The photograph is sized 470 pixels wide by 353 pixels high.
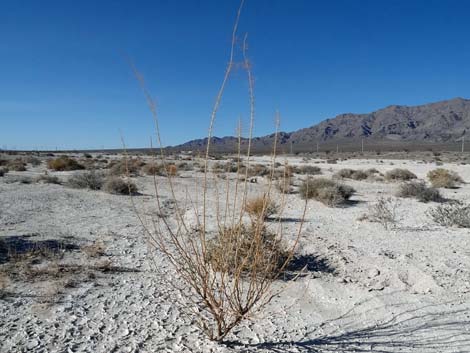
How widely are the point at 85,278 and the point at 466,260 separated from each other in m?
5.08

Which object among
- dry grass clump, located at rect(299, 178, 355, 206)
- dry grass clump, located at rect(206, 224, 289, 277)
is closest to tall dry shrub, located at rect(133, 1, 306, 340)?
dry grass clump, located at rect(206, 224, 289, 277)

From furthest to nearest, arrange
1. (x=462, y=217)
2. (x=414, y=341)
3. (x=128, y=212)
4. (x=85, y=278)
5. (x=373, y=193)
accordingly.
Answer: (x=373, y=193) → (x=128, y=212) → (x=462, y=217) → (x=85, y=278) → (x=414, y=341)

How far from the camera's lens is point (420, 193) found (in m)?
11.4

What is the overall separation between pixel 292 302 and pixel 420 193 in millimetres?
9049

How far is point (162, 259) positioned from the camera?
206 inches

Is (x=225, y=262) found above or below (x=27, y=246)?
above

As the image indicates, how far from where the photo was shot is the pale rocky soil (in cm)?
309

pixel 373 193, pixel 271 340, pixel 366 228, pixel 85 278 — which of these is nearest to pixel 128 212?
pixel 85 278

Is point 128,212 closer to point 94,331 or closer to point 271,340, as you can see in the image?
point 94,331

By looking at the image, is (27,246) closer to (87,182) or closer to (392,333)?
(392,333)

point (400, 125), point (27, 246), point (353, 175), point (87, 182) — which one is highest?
point (400, 125)

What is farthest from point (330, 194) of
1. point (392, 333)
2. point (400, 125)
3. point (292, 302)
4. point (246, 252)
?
point (400, 125)

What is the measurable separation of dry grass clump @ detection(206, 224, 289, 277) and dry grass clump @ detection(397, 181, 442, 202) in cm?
761

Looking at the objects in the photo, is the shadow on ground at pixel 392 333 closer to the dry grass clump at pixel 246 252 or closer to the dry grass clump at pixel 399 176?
the dry grass clump at pixel 246 252
